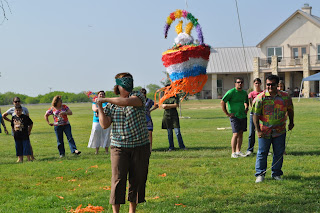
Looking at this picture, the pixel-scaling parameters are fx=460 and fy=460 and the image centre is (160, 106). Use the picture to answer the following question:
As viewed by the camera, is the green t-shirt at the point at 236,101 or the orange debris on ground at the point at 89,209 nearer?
the orange debris on ground at the point at 89,209

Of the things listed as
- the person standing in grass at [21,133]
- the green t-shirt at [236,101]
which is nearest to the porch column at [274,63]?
the green t-shirt at [236,101]

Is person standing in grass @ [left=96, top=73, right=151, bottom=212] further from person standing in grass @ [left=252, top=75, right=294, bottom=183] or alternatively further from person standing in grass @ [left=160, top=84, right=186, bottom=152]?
person standing in grass @ [left=160, top=84, right=186, bottom=152]

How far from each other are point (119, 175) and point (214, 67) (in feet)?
148

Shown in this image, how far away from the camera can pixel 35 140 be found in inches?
629

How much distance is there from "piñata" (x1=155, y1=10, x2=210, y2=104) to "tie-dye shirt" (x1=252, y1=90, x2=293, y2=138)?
38.1 inches

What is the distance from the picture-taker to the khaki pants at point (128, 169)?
16.8 feet

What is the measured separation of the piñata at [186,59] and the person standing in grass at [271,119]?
98cm

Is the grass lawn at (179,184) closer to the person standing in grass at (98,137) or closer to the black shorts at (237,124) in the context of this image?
the person standing in grass at (98,137)

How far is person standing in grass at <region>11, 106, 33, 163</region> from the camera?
10.5 meters

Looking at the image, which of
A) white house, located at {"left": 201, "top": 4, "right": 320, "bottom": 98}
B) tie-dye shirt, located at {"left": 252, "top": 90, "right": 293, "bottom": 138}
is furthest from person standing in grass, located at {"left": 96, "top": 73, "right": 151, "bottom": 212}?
white house, located at {"left": 201, "top": 4, "right": 320, "bottom": 98}

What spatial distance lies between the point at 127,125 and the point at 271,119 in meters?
2.88

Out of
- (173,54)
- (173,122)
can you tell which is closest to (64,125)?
(173,122)

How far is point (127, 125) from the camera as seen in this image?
16.6 feet

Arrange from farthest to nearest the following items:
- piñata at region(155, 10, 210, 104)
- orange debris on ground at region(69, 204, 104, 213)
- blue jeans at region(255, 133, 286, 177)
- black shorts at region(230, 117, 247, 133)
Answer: black shorts at region(230, 117, 247, 133)
blue jeans at region(255, 133, 286, 177)
piñata at region(155, 10, 210, 104)
orange debris on ground at region(69, 204, 104, 213)
